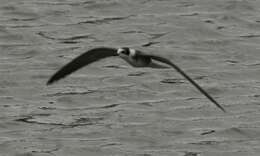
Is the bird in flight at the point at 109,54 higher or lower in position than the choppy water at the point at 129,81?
higher

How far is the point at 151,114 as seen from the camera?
13.0 m

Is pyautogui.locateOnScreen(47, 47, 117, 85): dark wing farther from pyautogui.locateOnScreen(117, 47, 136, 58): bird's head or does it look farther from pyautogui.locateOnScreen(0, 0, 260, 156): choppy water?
pyautogui.locateOnScreen(0, 0, 260, 156): choppy water

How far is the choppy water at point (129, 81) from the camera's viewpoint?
483 inches

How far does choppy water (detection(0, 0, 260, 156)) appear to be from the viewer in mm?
12273

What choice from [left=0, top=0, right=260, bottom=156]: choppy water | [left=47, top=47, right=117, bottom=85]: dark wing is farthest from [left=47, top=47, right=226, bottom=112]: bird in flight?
[left=0, top=0, right=260, bottom=156]: choppy water

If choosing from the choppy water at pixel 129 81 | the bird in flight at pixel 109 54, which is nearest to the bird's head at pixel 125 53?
the bird in flight at pixel 109 54

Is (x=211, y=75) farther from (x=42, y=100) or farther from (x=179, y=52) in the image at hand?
(x=42, y=100)

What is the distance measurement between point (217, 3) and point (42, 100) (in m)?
4.75

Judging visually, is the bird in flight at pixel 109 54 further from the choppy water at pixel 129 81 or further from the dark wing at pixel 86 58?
the choppy water at pixel 129 81

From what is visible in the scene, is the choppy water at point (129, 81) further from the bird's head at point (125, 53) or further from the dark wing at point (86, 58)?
the bird's head at point (125, 53)

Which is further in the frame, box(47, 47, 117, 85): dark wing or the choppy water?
the choppy water

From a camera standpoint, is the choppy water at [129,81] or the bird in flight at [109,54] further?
the choppy water at [129,81]

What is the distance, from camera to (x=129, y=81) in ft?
45.8

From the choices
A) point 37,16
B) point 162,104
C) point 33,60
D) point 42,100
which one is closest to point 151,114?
point 162,104
